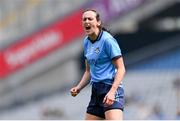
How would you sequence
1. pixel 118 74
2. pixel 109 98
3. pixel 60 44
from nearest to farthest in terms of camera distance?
1. pixel 109 98
2. pixel 118 74
3. pixel 60 44

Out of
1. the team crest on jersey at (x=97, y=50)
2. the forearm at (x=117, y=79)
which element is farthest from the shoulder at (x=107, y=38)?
the forearm at (x=117, y=79)

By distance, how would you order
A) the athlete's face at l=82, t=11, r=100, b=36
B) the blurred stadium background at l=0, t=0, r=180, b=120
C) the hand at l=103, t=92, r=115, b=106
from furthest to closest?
1. the blurred stadium background at l=0, t=0, r=180, b=120
2. the athlete's face at l=82, t=11, r=100, b=36
3. the hand at l=103, t=92, r=115, b=106

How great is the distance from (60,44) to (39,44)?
480mm

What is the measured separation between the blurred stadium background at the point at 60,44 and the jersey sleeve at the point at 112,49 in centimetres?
965

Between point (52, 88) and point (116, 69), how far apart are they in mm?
10601

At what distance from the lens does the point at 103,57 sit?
617 centimetres

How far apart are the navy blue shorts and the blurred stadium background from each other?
9417 mm

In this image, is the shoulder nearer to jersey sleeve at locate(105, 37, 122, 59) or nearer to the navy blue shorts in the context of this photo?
jersey sleeve at locate(105, 37, 122, 59)

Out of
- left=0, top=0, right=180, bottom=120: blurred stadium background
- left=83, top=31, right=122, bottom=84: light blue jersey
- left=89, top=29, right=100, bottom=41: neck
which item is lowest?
left=83, top=31, right=122, bottom=84: light blue jersey

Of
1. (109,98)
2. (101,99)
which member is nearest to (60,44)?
(101,99)

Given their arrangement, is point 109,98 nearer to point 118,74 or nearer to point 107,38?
point 118,74

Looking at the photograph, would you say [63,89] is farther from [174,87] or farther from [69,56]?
[174,87]

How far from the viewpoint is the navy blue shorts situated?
20.2 feet

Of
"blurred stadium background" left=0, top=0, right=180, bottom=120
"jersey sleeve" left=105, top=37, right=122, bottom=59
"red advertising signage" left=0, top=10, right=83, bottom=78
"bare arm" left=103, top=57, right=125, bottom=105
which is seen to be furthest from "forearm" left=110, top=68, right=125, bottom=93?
"red advertising signage" left=0, top=10, right=83, bottom=78
